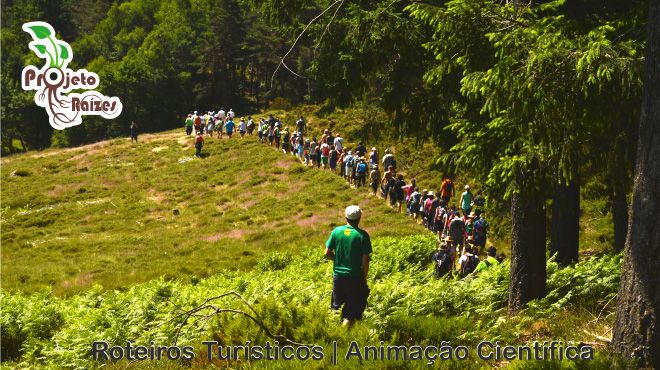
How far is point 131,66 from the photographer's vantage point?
335ft

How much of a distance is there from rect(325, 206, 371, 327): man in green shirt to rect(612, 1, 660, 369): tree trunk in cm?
305

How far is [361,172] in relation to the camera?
31.5 metres

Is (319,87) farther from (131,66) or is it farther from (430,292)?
(131,66)

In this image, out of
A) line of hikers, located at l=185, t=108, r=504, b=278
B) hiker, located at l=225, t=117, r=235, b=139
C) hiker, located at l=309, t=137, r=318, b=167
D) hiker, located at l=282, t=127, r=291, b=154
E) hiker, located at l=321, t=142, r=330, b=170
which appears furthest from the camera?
hiker, located at l=225, t=117, r=235, b=139

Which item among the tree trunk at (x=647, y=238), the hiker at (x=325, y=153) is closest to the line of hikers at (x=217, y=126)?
the hiker at (x=325, y=153)

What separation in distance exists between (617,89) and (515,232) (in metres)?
2.64

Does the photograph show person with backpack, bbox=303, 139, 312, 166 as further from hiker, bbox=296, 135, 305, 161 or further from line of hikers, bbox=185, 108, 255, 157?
line of hikers, bbox=185, 108, 255, 157

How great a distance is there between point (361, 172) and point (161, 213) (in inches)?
477

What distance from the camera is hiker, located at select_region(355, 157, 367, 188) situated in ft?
103

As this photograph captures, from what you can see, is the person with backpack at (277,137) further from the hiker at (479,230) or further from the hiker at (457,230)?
the hiker at (457,230)

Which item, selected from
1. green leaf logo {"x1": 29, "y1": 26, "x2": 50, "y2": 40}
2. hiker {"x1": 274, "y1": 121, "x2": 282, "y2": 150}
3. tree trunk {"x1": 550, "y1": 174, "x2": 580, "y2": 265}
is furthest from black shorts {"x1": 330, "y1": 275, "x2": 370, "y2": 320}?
green leaf logo {"x1": 29, "y1": 26, "x2": 50, "y2": 40}

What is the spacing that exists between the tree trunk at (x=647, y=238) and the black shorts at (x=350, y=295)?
3.14 m

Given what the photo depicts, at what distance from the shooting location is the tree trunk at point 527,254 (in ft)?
29.9

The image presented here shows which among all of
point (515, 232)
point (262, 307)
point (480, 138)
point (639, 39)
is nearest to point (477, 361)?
point (262, 307)
